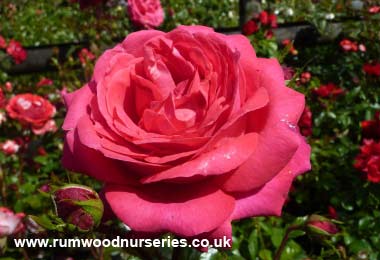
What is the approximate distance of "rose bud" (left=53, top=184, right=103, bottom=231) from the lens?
0.56m

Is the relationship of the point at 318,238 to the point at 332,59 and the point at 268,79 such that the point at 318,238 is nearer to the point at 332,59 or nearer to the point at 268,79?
the point at 268,79

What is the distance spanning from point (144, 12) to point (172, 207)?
1509 mm

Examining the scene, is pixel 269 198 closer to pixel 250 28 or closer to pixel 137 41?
pixel 137 41

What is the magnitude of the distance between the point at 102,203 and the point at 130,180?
0.06 m

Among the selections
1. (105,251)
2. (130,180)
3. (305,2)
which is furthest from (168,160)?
(305,2)

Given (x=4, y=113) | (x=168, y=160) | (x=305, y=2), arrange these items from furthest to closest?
(x=305, y=2)
(x=4, y=113)
(x=168, y=160)

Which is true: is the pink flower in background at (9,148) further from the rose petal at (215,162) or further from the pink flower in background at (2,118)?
the rose petal at (215,162)

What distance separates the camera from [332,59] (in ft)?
9.56

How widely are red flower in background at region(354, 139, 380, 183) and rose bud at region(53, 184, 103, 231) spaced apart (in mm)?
1220

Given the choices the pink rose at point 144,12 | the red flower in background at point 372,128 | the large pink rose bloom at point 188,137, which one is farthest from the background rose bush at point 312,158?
the pink rose at point 144,12

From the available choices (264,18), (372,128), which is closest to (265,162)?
(372,128)

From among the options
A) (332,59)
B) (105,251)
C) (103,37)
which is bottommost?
(332,59)

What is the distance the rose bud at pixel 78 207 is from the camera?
56 cm

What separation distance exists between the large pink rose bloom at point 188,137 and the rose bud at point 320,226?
19 centimetres
